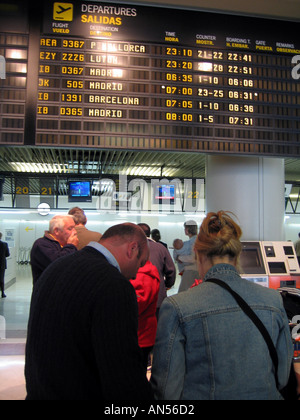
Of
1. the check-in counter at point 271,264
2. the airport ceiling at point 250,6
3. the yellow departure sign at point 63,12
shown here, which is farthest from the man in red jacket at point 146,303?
the airport ceiling at point 250,6

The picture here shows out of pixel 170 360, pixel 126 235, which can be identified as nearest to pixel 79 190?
pixel 126 235

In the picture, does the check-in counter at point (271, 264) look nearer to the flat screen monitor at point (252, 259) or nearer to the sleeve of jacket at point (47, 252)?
the flat screen monitor at point (252, 259)

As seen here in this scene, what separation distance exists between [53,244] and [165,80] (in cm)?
258

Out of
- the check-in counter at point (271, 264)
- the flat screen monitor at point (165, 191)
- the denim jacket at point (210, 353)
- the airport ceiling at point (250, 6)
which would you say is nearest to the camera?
the denim jacket at point (210, 353)

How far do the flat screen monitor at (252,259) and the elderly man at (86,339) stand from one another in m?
4.01

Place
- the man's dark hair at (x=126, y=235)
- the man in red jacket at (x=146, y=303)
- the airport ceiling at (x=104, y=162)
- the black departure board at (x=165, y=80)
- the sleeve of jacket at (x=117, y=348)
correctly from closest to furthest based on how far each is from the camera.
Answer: the sleeve of jacket at (x=117, y=348) < the man's dark hair at (x=126, y=235) < the man in red jacket at (x=146, y=303) < the black departure board at (x=165, y=80) < the airport ceiling at (x=104, y=162)

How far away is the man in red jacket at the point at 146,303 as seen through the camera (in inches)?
110

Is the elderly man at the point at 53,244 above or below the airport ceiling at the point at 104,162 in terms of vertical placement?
below

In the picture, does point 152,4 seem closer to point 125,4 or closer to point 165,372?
point 125,4

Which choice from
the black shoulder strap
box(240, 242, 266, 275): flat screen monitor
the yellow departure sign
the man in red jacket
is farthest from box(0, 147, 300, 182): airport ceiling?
the black shoulder strap

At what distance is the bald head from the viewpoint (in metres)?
1.35

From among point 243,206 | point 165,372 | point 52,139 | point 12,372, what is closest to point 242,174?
point 243,206

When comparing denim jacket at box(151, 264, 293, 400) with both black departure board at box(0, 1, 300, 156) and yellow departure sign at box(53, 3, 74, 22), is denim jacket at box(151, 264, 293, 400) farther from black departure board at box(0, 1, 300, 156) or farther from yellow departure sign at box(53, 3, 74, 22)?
yellow departure sign at box(53, 3, 74, 22)
